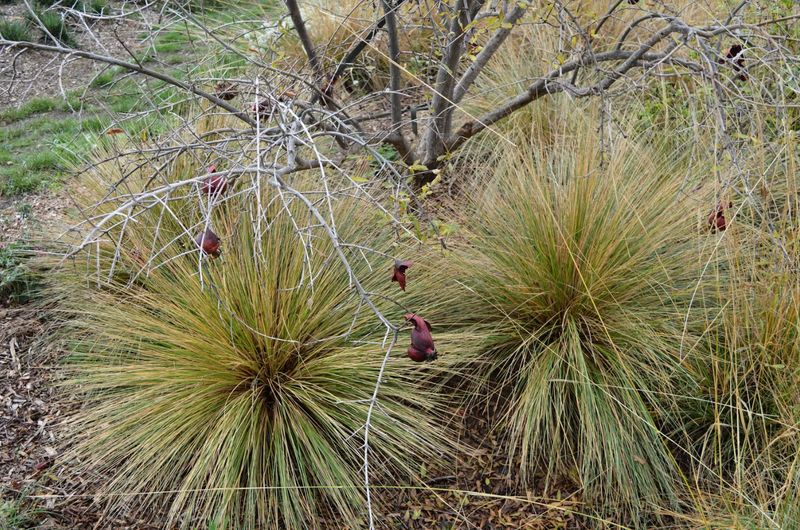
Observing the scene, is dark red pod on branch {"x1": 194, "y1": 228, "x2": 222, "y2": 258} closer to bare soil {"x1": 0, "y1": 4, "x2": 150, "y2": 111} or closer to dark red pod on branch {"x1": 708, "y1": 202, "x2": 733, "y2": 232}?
dark red pod on branch {"x1": 708, "y1": 202, "x2": 733, "y2": 232}

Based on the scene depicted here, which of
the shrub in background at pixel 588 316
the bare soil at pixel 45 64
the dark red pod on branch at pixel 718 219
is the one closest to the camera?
the dark red pod on branch at pixel 718 219

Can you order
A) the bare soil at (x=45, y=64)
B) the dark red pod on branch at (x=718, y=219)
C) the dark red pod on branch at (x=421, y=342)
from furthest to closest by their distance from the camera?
the bare soil at (x=45, y=64) → the dark red pod on branch at (x=718, y=219) → the dark red pod on branch at (x=421, y=342)

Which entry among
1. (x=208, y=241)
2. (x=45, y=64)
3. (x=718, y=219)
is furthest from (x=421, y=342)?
(x=45, y=64)

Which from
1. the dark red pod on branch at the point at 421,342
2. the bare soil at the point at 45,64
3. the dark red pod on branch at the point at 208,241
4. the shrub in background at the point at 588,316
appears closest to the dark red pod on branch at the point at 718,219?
the shrub in background at the point at 588,316

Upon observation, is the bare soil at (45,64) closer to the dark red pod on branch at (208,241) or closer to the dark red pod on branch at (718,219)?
the dark red pod on branch at (208,241)

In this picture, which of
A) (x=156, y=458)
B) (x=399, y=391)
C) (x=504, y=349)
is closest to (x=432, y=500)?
(x=399, y=391)

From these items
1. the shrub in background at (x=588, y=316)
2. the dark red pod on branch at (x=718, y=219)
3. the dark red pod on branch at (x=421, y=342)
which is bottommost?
the shrub in background at (x=588, y=316)

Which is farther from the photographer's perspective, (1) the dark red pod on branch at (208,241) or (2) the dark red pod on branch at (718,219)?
(2) the dark red pod on branch at (718,219)

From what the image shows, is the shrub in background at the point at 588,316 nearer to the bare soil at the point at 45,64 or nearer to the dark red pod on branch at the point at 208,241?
the dark red pod on branch at the point at 208,241

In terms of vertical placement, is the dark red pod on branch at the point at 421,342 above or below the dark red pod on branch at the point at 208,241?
below

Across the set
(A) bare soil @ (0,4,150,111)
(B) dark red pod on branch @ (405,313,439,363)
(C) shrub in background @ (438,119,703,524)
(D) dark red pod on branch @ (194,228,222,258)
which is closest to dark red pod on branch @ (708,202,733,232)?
(C) shrub in background @ (438,119,703,524)

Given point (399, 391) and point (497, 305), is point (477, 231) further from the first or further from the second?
point (399, 391)

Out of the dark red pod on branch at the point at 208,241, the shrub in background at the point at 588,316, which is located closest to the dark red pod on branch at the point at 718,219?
the shrub in background at the point at 588,316

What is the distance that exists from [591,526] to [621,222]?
3.56 ft
